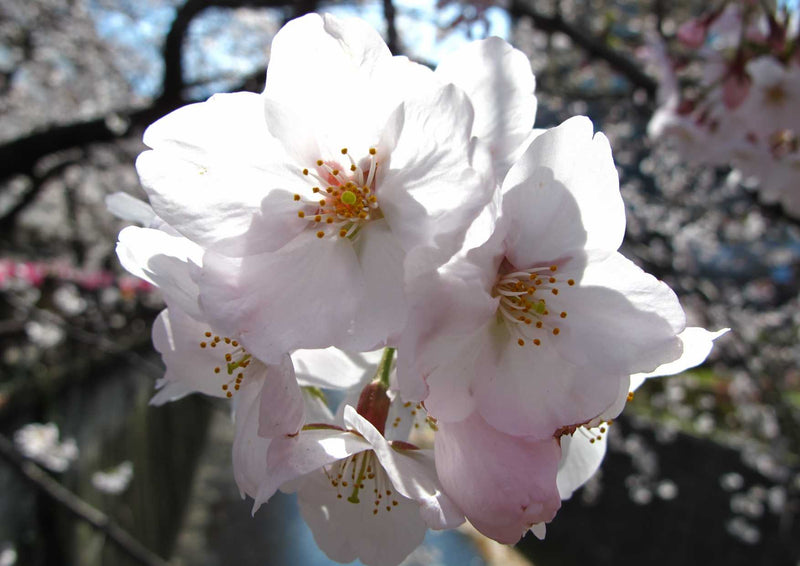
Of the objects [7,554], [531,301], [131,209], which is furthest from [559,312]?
[7,554]

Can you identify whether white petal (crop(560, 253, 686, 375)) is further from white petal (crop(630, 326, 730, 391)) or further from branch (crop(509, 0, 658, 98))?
branch (crop(509, 0, 658, 98))

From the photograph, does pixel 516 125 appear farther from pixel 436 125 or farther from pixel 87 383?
pixel 87 383

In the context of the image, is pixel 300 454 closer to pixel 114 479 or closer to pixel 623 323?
pixel 623 323

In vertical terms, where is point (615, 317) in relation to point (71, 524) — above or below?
above

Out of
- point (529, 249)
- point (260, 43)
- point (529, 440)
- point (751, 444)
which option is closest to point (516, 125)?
point (529, 249)

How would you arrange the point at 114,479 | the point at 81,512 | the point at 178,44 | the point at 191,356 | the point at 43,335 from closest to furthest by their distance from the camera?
the point at 191,356, the point at 81,512, the point at 178,44, the point at 114,479, the point at 43,335

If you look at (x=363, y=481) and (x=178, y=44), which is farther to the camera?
(x=178, y=44)

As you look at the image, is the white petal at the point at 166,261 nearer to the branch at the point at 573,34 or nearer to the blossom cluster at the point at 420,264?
the blossom cluster at the point at 420,264
